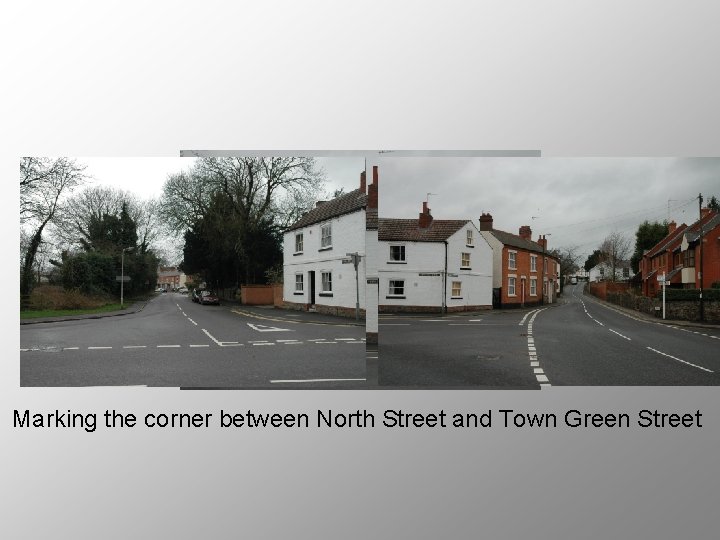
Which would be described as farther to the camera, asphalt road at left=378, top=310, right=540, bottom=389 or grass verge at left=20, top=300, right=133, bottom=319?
grass verge at left=20, top=300, right=133, bottom=319

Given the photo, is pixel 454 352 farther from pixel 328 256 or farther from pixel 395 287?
pixel 328 256

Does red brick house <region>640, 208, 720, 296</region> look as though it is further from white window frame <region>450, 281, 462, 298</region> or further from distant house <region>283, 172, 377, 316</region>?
distant house <region>283, 172, 377, 316</region>

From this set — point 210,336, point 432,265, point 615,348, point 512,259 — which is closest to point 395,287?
point 432,265

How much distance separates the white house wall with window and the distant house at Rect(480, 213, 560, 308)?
1.56 meters

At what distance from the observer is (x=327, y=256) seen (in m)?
5.69

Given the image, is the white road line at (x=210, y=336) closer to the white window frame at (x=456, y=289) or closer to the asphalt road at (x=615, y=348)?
the white window frame at (x=456, y=289)

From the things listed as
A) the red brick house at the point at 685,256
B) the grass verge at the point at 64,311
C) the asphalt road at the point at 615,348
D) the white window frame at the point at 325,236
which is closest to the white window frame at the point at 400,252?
the white window frame at the point at 325,236

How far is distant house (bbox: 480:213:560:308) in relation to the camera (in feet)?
18.2

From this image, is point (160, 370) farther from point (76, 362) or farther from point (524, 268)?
point (524, 268)

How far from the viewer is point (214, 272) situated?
6555 millimetres

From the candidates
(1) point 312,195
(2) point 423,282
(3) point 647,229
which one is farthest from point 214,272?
(3) point 647,229

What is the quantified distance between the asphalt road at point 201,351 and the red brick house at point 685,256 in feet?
12.6

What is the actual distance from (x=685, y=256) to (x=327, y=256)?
4.54m

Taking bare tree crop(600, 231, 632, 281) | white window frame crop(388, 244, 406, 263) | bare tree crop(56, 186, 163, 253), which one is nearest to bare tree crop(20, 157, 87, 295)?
bare tree crop(56, 186, 163, 253)
